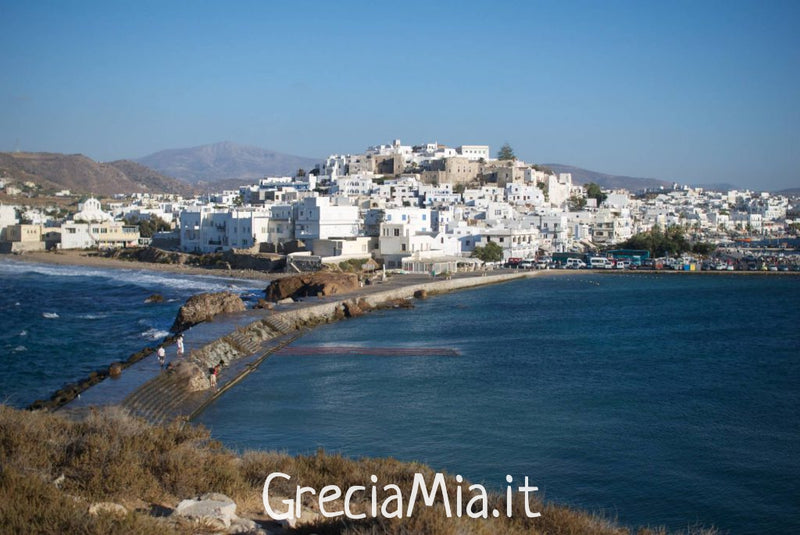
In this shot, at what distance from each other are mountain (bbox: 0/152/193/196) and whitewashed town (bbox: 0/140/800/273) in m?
41.5

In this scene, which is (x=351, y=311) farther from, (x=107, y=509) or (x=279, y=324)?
(x=107, y=509)

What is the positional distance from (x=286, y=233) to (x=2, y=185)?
216 feet

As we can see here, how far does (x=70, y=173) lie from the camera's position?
5049 inches

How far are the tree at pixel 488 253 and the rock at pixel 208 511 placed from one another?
1530 inches

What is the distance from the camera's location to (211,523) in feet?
18.5

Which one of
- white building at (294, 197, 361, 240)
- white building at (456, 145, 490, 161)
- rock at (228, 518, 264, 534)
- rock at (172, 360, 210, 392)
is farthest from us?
white building at (456, 145, 490, 161)

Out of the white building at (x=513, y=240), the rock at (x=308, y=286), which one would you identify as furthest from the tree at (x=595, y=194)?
the rock at (x=308, y=286)

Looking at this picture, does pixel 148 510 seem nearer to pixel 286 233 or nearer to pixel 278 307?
pixel 278 307

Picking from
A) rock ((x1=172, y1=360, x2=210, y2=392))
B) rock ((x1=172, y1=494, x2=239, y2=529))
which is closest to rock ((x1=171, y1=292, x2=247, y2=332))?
rock ((x1=172, y1=360, x2=210, y2=392))

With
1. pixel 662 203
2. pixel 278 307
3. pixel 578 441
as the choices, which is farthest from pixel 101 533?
pixel 662 203

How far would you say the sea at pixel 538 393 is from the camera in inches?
392

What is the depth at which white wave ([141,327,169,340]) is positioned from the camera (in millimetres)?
20375

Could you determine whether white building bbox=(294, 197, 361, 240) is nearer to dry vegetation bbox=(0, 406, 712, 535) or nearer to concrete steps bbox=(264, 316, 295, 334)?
concrete steps bbox=(264, 316, 295, 334)

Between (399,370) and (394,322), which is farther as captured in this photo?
(394,322)
